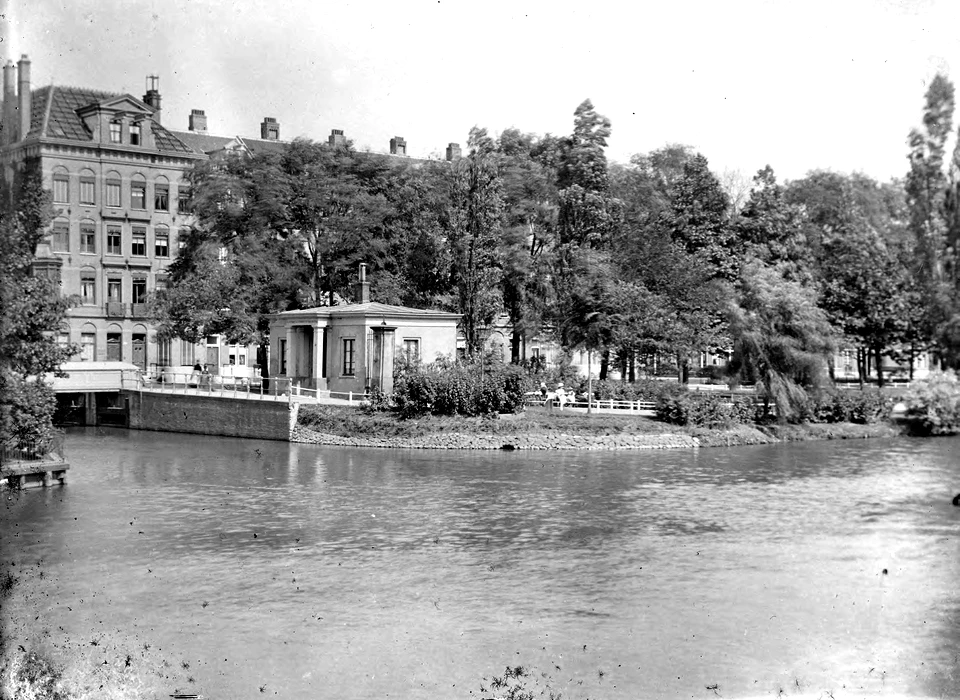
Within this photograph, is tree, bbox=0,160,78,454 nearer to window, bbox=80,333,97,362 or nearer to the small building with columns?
the small building with columns

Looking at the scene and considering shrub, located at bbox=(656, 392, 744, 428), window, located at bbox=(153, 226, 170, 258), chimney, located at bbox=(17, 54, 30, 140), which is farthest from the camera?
window, located at bbox=(153, 226, 170, 258)

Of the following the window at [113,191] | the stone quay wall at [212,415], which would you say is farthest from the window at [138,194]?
the stone quay wall at [212,415]

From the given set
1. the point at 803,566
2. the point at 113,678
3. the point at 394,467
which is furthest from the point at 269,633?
the point at 394,467

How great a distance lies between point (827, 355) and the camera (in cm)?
4031

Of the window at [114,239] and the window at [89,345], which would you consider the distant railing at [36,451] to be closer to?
the window at [89,345]

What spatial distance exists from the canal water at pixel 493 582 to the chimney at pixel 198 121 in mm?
42987

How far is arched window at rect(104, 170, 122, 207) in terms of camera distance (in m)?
54.2

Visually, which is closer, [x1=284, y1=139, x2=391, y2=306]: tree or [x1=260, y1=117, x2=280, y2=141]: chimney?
[x1=284, y1=139, x2=391, y2=306]: tree

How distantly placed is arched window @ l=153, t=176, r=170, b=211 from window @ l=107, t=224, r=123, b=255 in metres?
2.33

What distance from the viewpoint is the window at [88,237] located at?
179 ft

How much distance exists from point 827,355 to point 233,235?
27.0 m

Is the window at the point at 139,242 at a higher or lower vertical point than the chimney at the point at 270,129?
lower

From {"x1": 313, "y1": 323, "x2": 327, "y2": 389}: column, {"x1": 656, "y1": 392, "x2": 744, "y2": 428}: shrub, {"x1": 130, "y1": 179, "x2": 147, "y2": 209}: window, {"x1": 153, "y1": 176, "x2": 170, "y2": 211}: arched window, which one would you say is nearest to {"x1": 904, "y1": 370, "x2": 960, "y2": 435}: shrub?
{"x1": 656, "y1": 392, "x2": 744, "y2": 428}: shrub

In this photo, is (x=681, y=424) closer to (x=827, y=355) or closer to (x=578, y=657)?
(x=827, y=355)
